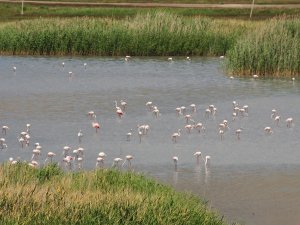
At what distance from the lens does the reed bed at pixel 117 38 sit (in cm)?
3753

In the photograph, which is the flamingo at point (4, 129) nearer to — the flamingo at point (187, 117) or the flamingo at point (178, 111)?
the flamingo at point (187, 117)

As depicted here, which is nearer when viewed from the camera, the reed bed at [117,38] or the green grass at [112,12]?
the reed bed at [117,38]

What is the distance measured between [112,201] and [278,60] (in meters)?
20.7

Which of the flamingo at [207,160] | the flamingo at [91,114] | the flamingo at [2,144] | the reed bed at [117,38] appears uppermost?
the flamingo at [207,160]

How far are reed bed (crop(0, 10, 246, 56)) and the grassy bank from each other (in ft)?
82.4

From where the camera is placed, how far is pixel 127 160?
1653 cm

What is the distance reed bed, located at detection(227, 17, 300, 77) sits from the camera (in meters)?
30.6

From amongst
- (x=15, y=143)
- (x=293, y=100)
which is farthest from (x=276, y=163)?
(x=293, y=100)

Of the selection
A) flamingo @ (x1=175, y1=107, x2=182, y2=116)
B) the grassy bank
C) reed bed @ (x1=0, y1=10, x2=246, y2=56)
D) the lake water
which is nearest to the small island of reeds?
reed bed @ (x1=0, y1=10, x2=246, y2=56)

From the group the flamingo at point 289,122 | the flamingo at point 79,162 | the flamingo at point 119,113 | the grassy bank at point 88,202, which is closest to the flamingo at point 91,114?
the flamingo at point 119,113

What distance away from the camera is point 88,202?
1070cm

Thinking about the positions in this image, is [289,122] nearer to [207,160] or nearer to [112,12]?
[207,160]

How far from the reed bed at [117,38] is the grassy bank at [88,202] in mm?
25126

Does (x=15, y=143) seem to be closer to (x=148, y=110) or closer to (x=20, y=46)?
(x=148, y=110)
